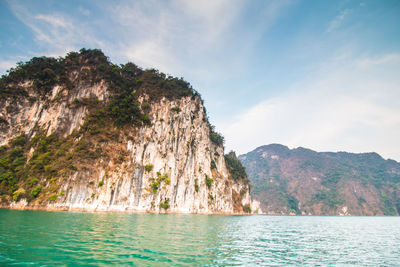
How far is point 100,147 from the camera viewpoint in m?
54.8

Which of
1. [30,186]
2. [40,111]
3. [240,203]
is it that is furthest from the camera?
[240,203]

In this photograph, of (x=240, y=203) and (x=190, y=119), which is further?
(x=240, y=203)

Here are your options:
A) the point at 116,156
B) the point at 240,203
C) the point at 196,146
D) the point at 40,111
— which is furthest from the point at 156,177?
the point at 240,203

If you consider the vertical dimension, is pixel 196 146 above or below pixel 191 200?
above

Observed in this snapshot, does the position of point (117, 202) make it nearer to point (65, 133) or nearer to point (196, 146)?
point (65, 133)

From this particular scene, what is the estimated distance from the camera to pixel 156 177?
6328 cm

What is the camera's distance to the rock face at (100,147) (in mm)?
47188

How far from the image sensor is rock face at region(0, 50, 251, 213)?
47.2m

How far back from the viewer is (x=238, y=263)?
36.0 feet

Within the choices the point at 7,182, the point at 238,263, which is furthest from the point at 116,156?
the point at 238,263

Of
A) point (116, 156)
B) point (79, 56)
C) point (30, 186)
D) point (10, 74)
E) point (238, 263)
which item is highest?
point (79, 56)

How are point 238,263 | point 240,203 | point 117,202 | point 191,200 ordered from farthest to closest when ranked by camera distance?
1. point 240,203
2. point 191,200
3. point 117,202
4. point 238,263

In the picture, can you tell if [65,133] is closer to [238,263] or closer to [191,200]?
[191,200]

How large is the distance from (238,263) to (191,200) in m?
63.6
